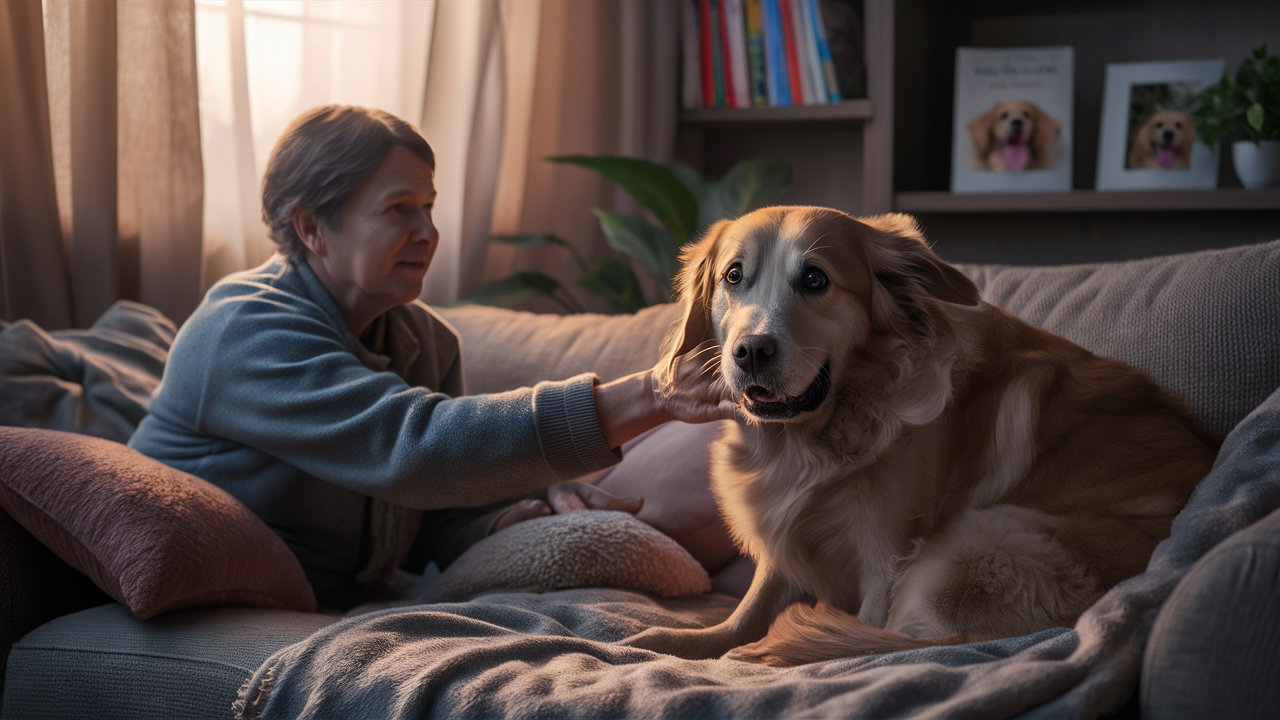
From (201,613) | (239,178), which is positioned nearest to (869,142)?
(239,178)

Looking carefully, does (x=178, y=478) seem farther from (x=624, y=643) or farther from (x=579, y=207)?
(x=579, y=207)

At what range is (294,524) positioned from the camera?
4.93ft

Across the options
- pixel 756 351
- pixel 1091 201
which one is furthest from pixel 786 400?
pixel 1091 201

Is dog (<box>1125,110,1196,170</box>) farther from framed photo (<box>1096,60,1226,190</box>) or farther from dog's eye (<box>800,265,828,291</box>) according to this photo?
dog's eye (<box>800,265,828,291</box>)

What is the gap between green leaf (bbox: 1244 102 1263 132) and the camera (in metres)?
2.35

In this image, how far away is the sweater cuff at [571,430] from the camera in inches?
50.8

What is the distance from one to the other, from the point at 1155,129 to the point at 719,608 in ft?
6.81

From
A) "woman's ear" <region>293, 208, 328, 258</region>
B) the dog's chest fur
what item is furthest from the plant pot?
"woman's ear" <region>293, 208, 328, 258</region>

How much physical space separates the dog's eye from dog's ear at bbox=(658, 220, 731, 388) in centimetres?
16

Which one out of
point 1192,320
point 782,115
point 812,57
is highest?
point 812,57

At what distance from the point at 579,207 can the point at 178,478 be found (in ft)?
7.17

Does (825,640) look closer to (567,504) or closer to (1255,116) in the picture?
(567,504)

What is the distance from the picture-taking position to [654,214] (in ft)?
8.80

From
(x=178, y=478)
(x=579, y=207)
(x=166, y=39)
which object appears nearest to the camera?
(x=178, y=478)
